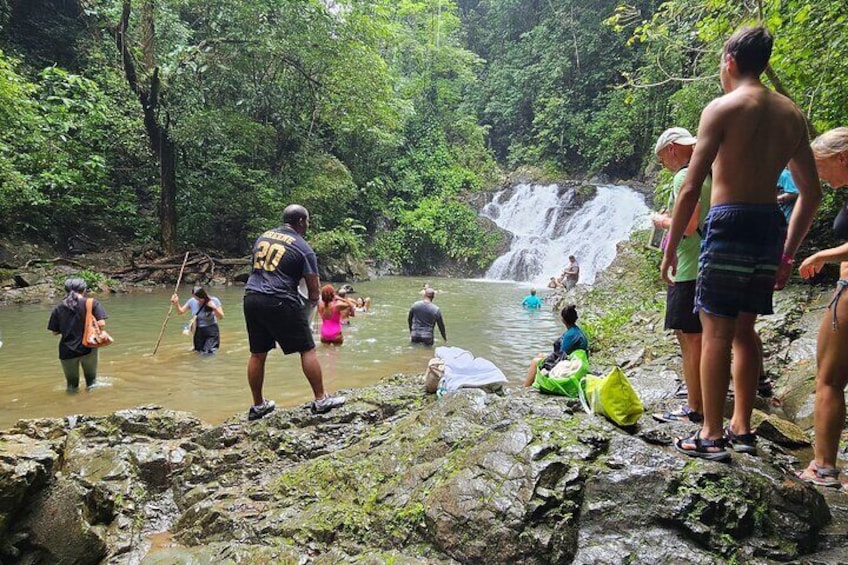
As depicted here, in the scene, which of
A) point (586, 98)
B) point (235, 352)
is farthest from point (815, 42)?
point (586, 98)

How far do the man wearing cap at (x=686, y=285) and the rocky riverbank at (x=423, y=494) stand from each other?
452 mm

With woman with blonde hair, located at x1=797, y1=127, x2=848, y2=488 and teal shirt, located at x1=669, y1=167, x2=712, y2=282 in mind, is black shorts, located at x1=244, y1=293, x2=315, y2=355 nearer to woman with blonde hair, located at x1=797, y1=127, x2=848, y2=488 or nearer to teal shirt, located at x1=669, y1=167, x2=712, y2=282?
teal shirt, located at x1=669, y1=167, x2=712, y2=282

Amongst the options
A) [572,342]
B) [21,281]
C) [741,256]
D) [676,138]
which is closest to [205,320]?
[572,342]

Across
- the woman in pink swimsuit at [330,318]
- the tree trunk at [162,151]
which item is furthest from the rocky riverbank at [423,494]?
the tree trunk at [162,151]

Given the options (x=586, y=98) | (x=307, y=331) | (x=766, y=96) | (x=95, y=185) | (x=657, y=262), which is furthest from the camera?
(x=586, y=98)

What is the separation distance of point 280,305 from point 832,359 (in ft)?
13.2

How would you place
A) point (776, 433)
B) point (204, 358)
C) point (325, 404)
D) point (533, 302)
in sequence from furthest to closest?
point (533, 302), point (204, 358), point (325, 404), point (776, 433)

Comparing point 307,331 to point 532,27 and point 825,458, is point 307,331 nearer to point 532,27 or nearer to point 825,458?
point 825,458

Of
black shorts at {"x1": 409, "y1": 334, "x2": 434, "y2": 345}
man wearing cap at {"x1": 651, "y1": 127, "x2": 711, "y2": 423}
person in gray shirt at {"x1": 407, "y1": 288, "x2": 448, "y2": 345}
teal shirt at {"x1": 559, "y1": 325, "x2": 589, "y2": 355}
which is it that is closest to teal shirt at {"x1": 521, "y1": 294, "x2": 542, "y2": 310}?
person in gray shirt at {"x1": 407, "y1": 288, "x2": 448, "y2": 345}

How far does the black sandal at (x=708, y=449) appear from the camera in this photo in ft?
8.04

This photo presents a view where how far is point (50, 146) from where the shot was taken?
14.6 metres

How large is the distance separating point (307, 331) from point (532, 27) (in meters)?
36.2

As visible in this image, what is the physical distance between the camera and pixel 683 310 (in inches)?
128

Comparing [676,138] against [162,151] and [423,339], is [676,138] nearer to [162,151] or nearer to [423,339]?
[423,339]
